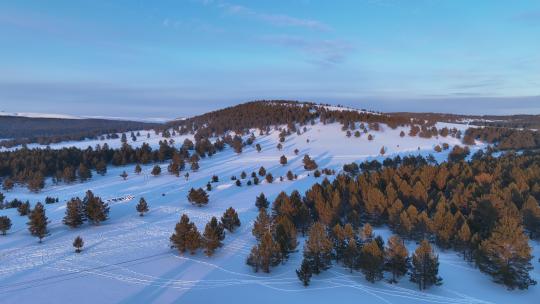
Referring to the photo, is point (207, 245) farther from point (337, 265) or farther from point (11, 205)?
point (11, 205)

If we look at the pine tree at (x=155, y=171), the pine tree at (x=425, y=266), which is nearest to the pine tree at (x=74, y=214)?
the pine tree at (x=155, y=171)

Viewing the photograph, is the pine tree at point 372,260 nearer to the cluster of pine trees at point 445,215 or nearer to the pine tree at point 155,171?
the cluster of pine trees at point 445,215

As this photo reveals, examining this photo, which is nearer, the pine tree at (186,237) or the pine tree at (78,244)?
the pine tree at (186,237)

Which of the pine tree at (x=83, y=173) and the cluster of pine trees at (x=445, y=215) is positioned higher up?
the cluster of pine trees at (x=445, y=215)

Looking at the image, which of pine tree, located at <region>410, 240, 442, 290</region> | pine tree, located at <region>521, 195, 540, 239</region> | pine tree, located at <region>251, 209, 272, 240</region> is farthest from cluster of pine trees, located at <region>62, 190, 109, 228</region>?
pine tree, located at <region>521, 195, 540, 239</region>

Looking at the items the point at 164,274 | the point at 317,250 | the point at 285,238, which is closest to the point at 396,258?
the point at 317,250

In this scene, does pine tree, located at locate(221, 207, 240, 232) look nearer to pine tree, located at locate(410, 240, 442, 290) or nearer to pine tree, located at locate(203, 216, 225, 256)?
pine tree, located at locate(203, 216, 225, 256)

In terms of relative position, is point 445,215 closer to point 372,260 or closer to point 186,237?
point 372,260
